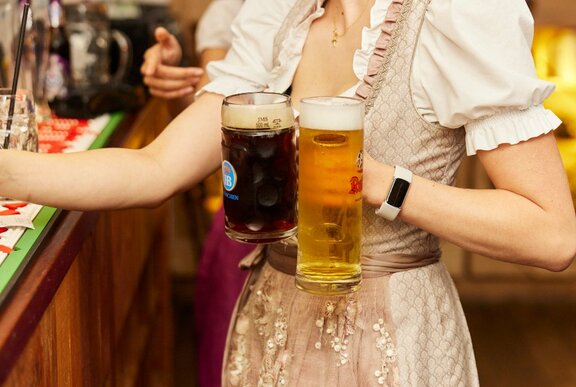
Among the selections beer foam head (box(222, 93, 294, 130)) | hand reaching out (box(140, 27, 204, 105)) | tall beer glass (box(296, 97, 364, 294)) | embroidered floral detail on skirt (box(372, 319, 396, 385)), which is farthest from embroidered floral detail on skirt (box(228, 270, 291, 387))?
hand reaching out (box(140, 27, 204, 105))

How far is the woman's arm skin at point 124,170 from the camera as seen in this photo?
1.22 m

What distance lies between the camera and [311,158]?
1139 mm

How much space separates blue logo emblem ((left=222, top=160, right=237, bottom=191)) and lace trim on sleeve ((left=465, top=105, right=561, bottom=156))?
1.09 feet

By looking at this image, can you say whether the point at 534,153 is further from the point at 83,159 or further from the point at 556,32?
the point at 556,32

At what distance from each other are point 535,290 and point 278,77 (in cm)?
297

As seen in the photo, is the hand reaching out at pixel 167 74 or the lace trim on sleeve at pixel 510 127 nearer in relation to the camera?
the lace trim on sleeve at pixel 510 127

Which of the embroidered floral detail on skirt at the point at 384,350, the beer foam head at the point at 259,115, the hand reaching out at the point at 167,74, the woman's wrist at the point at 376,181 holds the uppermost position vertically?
the beer foam head at the point at 259,115

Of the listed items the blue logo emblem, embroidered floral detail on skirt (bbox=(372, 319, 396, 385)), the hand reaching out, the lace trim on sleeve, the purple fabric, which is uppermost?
the lace trim on sleeve

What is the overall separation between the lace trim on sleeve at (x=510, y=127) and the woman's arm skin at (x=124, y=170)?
437 millimetres

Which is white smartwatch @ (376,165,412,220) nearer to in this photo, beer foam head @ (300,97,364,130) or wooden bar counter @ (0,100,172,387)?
beer foam head @ (300,97,364,130)

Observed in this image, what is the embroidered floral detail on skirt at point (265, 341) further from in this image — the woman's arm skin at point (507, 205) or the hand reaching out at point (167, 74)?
the hand reaching out at point (167, 74)

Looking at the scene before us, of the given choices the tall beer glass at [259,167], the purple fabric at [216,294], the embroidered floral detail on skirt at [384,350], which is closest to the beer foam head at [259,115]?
the tall beer glass at [259,167]

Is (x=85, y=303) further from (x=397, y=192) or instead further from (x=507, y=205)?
(x=507, y=205)

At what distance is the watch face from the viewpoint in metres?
1.25
